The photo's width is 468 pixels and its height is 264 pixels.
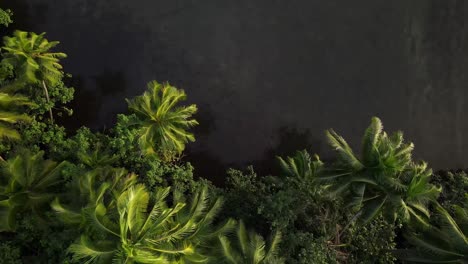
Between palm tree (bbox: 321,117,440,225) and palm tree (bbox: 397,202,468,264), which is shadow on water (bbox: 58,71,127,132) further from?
palm tree (bbox: 397,202,468,264)

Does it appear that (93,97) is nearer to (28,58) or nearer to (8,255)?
(28,58)

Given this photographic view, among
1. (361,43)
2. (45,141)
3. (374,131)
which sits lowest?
(45,141)

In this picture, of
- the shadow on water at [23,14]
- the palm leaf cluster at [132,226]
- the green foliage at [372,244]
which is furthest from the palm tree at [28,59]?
the green foliage at [372,244]

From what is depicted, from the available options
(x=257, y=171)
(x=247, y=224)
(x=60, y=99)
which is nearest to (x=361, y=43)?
(x=257, y=171)

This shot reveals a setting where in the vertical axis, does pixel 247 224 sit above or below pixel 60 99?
below

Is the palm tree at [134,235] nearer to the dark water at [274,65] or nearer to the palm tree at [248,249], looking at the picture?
the palm tree at [248,249]

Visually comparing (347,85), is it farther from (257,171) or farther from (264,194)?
(264,194)
